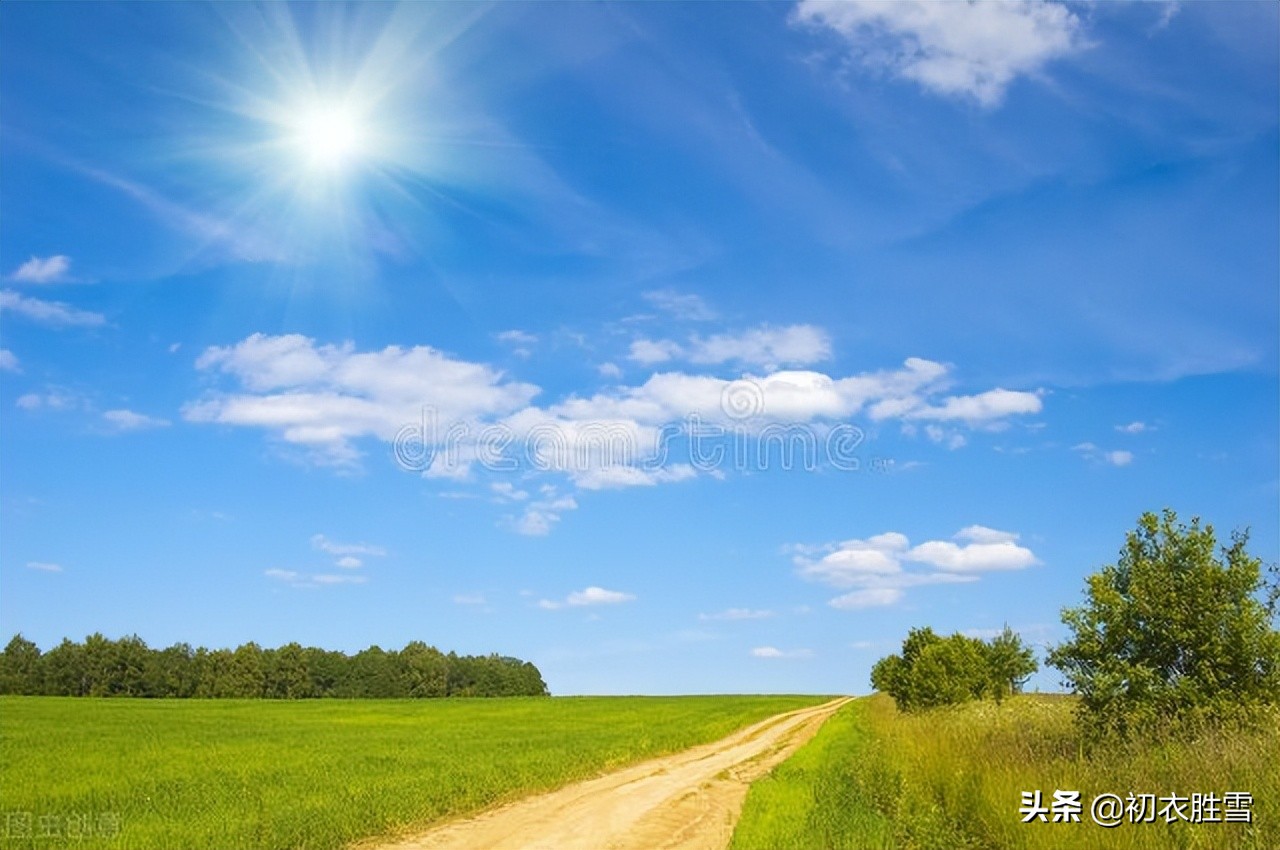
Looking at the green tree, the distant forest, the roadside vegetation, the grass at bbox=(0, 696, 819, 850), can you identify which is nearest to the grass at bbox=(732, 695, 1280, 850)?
the roadside vegetation

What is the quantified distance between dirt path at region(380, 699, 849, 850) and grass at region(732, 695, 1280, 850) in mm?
989

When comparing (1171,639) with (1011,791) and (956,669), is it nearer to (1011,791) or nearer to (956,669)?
(1011,791)

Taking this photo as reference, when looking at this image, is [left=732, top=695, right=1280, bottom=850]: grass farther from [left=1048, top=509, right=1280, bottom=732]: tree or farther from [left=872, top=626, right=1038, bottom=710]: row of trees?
[left=872, top=626, right=1038, bottom=710]: row of trees

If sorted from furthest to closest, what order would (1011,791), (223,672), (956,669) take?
(223,672), (956,669), (1011,791)

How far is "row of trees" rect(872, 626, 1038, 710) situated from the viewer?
162ft

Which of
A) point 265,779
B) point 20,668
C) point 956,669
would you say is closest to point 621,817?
point 265,779

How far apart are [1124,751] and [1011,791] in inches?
191

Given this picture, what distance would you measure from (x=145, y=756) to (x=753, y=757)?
74.3 feet

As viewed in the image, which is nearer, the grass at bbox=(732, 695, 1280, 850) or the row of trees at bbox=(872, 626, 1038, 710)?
the grass at bbox=(732, 695, 1280, 850)

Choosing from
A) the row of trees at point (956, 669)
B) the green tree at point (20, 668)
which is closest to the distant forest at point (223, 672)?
the green tree at point (20, 668)

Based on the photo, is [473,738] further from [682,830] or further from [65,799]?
[682,830]

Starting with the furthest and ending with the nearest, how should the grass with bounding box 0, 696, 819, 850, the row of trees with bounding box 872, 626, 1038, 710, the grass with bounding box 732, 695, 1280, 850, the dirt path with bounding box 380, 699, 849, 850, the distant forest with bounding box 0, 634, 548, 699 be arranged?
the distant forest with bounding box 0, 634, 548, 699
the row of trees with bounding box 872, 626, 1038, 710
the grass with bounding box 0, 696, 819, 850
the dirt path with bounding box 380, 699, 849, 850
the grass with bounding box 732, 695, 1280, 850

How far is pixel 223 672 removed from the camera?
15950 cm

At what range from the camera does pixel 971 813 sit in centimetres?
1514
